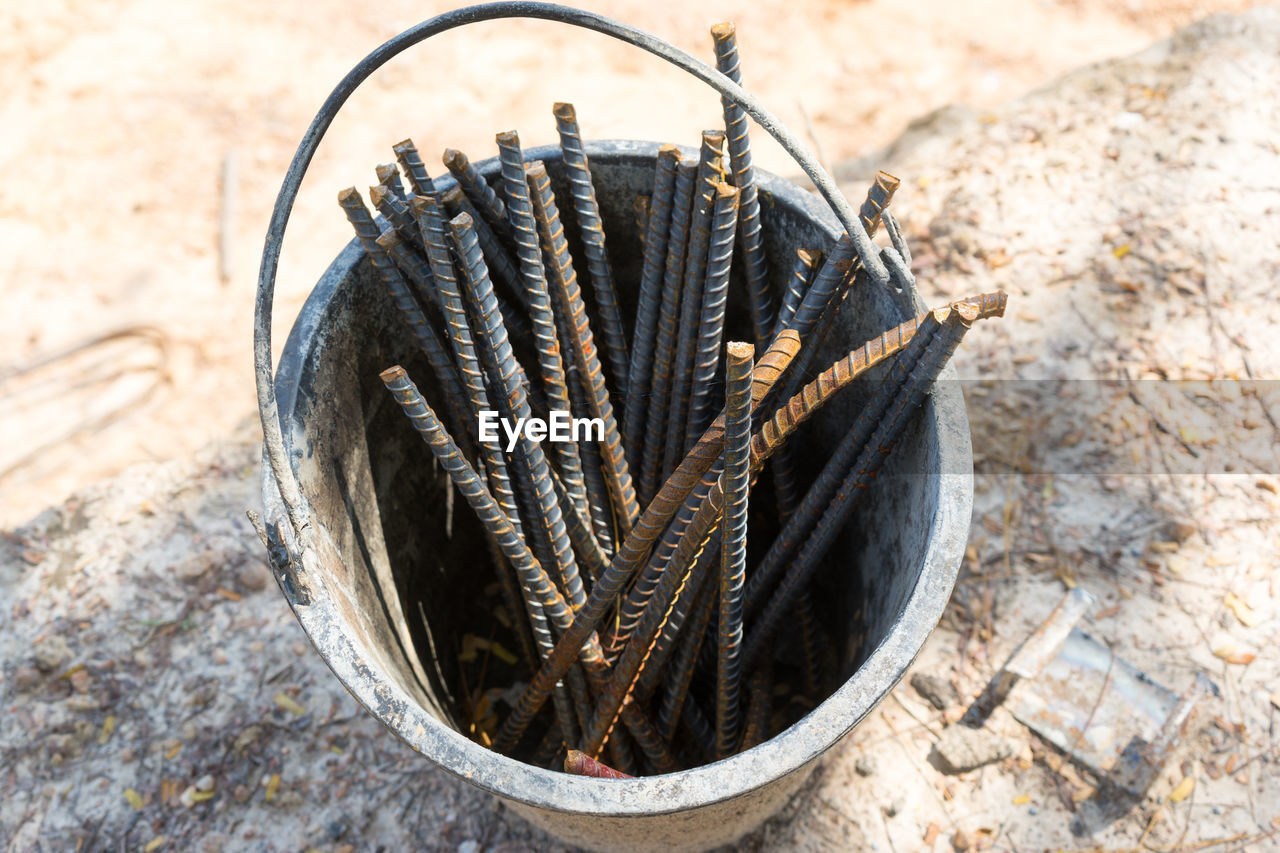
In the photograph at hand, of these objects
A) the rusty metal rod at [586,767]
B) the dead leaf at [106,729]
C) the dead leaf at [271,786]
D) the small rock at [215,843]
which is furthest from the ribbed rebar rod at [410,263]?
the dead leaf at [106,729]

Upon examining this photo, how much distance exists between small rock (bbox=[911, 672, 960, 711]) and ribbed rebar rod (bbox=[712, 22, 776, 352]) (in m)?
1.20

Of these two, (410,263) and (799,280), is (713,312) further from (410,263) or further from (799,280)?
(410,263)

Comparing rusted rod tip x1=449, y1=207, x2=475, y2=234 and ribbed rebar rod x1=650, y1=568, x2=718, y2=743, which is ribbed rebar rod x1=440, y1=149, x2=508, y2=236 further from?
ribbed rebar rod x1=650, y1=568, x2=718, y2=743

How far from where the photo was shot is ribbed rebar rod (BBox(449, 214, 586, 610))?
68.6 inches

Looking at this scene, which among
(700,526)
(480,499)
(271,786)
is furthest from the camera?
(271,786)

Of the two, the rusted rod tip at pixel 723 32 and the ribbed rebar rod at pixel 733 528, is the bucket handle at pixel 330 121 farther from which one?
the ribbed rebar rod at pixel 733 528

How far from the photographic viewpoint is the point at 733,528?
1.63 m

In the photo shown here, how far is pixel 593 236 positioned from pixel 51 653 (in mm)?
2248

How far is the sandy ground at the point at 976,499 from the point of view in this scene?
2562 millimetres

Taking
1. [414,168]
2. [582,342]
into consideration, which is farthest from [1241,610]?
[414,168]

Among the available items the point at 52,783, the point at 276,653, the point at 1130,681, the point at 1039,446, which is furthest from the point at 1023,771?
the point at 52,783

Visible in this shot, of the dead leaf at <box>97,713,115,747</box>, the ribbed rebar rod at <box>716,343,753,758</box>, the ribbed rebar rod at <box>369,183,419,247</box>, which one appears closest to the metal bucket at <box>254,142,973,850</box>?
the ribbed rebar rod at <box>369,183,419,247</box>

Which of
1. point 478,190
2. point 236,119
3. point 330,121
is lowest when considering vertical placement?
point 236,119

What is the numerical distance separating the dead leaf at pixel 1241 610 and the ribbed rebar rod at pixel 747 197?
1719mm
